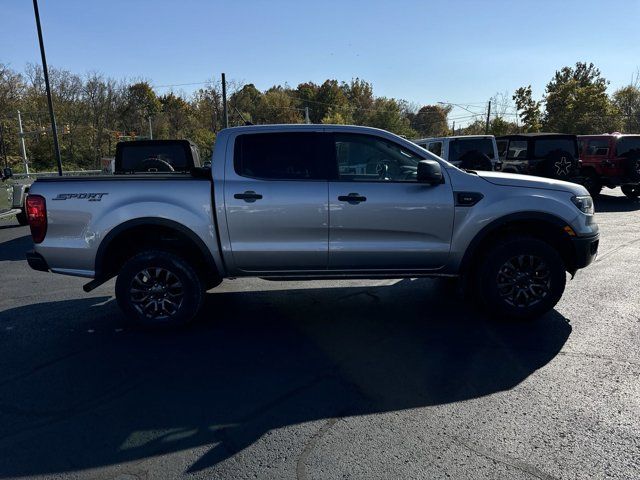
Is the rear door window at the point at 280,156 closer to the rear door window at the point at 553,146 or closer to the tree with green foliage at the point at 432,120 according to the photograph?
the rear door window at the point at 553,146

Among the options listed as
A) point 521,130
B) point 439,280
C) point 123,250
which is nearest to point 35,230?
point 123,250

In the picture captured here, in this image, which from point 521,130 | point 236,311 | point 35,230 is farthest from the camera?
point 521,130

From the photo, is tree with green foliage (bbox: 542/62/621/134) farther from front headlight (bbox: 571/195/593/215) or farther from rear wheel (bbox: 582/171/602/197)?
front headlight (bbox: 571/195/593/215)

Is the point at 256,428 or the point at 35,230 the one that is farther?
→ the point at 35,230

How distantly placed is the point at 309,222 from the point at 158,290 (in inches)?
64.7

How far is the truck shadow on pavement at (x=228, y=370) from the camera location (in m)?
2.82

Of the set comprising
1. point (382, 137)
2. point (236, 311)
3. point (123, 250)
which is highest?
point (382, 137)

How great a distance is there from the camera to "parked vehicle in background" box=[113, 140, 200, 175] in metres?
Answer: 8.20

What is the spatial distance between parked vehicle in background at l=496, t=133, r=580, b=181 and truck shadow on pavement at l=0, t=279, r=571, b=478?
9063mm

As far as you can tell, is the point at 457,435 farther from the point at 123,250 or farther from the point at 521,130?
the point at 521,130

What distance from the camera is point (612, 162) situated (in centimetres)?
1384

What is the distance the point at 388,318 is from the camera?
4801mm

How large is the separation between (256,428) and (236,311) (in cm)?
232

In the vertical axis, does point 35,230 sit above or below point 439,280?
above
